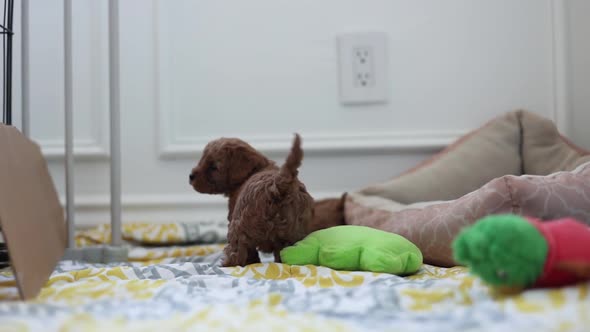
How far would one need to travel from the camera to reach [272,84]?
1.52 meters

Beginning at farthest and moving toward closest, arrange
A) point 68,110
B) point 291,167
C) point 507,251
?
point 68,110, point 291,167, point 507,251

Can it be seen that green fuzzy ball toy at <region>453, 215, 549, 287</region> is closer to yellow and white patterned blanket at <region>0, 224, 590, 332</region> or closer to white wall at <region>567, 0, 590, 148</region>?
yellow and white patterned blanket at <region>0, 224, 590, 332</region>

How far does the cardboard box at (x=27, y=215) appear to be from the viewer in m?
0.72

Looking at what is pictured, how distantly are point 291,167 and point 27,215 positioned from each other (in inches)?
16.1

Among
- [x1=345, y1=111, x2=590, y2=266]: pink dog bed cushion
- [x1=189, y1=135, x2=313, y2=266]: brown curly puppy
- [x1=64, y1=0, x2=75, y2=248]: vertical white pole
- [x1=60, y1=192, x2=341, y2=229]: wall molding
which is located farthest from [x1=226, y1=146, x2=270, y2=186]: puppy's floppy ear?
[x1=60, y1=192, x2=341, y2=229]: wall molding

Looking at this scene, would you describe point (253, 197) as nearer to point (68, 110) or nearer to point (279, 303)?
point (279, 303)

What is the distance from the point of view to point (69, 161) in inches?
46.8

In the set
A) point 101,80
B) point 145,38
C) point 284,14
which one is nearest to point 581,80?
point 284,14

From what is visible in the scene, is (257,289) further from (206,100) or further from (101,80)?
(101,80)

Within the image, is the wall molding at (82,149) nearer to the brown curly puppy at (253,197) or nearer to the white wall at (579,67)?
the brown curly puppy at (253,197)

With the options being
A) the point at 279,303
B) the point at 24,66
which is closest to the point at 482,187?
the point at 279,303

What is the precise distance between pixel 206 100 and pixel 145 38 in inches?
9.5

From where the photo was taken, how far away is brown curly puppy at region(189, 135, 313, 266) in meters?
0.90

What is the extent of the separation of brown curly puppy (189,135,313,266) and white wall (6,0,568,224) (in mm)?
477
